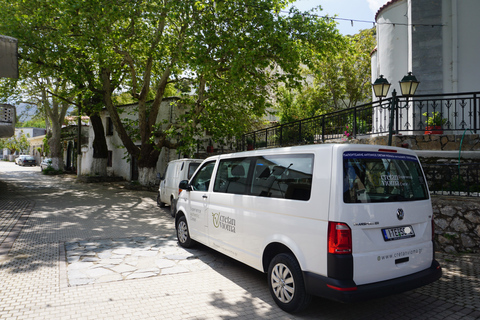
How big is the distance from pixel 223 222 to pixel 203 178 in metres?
1.22

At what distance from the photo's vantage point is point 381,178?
377 centimetres

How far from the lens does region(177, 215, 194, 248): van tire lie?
658 centimetres

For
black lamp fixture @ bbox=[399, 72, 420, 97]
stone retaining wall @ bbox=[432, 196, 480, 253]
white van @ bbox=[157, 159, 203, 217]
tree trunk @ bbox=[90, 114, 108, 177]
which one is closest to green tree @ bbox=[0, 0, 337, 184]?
white van @ bbox=[157, 159, 203, 217]

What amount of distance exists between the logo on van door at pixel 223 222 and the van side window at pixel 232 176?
41 cm

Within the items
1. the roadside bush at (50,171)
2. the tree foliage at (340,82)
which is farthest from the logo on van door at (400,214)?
the roadside bush at (50,171)

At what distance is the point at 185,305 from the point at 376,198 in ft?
8.68

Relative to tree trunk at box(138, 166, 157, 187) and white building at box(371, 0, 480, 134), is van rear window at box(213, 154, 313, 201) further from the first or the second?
tree trunk at box(138, 166, 157, 187)

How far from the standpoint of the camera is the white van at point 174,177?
10539 mm

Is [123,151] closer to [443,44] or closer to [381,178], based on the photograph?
[443,44]

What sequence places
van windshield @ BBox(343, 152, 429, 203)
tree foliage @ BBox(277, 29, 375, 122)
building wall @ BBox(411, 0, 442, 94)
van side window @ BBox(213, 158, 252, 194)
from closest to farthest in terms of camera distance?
van windshield @ BBox(343, 152, 429, 203) → van side window @ BBox(213, 158, 252, 194) → building wall @ BBox(411, 0, 442, 94) → tree foliage @ BBox(277, 29, 375, 122)

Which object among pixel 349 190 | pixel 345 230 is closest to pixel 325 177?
pixel 349 190

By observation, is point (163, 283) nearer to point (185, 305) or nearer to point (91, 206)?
point (185, 305)

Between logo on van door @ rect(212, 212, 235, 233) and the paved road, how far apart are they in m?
0.79

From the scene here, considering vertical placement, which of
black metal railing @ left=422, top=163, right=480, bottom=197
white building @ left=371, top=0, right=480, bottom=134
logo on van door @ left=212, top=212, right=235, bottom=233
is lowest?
logo on van door @ left=212, top=212, right=235, bottom=233
